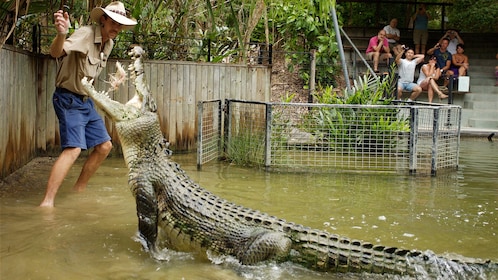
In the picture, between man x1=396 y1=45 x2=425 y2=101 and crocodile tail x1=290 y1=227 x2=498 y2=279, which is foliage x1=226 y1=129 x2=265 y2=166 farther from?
man x1=396 y1=45 x2=425 y2=101

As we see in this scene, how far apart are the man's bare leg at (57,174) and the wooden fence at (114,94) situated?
108cm

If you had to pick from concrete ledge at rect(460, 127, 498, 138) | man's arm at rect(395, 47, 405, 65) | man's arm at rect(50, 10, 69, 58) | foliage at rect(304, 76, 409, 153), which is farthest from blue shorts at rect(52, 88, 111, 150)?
man's arm at rect(395, 47, 405, 65)

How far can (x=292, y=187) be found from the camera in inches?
283

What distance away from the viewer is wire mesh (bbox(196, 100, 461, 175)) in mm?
8070

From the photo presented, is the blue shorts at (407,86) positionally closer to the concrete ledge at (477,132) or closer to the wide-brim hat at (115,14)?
the concrete ledge at (477,132)

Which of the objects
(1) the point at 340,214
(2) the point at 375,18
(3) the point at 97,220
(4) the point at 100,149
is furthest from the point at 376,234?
(2) the point at 375,18

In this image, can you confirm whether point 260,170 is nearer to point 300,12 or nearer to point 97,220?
point 97,220

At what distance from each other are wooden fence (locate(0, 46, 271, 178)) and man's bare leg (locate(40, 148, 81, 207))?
1.08 metres

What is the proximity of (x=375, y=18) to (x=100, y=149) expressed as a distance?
1612 cm

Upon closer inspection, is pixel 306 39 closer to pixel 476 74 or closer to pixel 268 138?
pixel 476 74

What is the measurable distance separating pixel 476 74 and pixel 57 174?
45.9 feet

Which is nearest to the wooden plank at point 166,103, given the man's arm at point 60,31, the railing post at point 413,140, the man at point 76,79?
the man at point 76,79

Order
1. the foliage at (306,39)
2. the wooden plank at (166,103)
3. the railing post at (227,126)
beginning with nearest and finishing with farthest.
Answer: the railing post at (227,126), the wooden plank at (166,103), the foliage at (306,39)

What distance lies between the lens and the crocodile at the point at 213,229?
3975 millimetres
